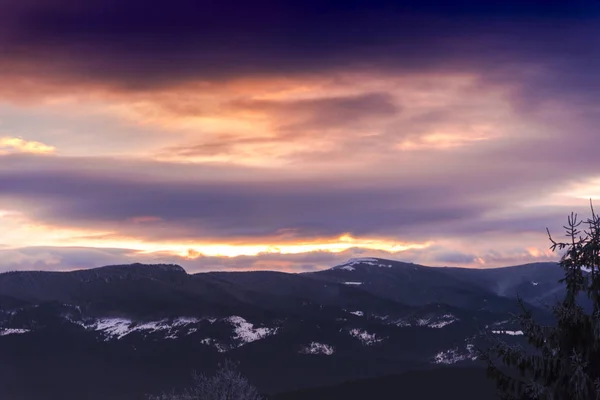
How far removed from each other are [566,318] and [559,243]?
3364 mm

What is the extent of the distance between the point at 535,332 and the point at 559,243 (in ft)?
13.6

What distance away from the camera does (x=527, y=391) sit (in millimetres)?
39406

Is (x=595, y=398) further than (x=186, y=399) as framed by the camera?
No

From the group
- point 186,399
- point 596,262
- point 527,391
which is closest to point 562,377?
point 527,391

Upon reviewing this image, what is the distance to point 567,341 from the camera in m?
39.7

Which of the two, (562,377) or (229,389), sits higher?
(562,377)

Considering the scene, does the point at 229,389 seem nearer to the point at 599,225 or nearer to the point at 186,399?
the point at 186,399

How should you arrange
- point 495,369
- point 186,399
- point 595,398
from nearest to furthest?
point 595,398, point 495,369, point 186,399

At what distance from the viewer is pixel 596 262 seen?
39656 mm

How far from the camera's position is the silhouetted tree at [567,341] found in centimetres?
3888

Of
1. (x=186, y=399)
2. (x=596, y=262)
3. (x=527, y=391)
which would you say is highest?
(x=596, y=262)

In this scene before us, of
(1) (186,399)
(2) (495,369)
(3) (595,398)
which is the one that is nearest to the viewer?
(3) (595,398)

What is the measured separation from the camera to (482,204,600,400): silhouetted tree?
3888cm

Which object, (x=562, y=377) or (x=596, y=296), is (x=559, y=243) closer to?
(x=596, y=296)
